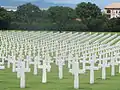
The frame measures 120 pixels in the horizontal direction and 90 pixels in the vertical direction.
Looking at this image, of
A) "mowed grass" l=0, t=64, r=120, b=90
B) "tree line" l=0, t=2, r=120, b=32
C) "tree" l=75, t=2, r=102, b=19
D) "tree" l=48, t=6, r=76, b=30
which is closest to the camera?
"mowed grass" l=0, t=64, r=120, b=90

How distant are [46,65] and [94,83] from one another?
144 centimetres

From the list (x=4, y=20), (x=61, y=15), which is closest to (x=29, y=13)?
(x=61, y=15)

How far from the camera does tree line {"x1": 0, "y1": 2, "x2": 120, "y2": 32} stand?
70062 mm

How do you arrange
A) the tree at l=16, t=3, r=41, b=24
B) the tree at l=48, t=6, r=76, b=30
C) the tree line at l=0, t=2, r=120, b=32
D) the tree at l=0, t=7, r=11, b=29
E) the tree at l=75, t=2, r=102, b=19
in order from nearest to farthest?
the tree line at l=0, t=2, r=120, b=32, the tree at l=0, t=7, r=11, b=29, the tree at l=48, t=6, r=76, b=30, the tree at l=75, t=2, r=102, b=19, the tree at l=16, t=3, r=41, b=24

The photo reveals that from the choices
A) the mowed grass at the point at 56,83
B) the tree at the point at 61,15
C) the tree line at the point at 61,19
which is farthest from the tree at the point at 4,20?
the mowed grass at the point at 56,83

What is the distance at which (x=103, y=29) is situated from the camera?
216ft

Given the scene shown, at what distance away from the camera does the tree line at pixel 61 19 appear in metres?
70.1

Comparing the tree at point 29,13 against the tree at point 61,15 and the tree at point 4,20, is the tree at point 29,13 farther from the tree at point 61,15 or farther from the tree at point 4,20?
the tree at point 4,20

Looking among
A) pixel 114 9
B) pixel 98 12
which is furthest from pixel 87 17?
pixel 114 9

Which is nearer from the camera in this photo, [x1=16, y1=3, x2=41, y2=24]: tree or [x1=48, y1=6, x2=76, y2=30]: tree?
[x1=48, y1=6, x2=76, y2=30]: tree

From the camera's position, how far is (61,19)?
306ft

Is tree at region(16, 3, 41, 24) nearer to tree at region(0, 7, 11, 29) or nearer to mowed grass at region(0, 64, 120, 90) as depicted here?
tree at region(0, 7, 11, 29)

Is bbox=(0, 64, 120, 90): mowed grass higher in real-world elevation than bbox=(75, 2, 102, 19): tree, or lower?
higher

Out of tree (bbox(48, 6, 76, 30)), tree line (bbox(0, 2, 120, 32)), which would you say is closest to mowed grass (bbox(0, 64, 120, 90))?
tree line (bbox(0, 2, 120, 32))
